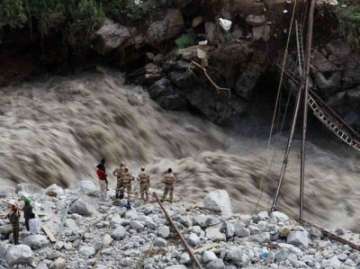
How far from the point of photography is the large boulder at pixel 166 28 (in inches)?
963

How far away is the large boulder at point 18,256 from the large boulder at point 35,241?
447 mm

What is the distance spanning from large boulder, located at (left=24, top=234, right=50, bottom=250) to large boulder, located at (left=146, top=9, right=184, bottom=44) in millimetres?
13330

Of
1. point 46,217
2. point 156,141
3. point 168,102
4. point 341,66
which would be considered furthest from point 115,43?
point 46,217

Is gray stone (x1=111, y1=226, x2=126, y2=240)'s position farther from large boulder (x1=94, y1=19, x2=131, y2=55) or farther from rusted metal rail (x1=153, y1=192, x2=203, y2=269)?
large boulder (x1=94, y1=19, x2=131, y2=55)

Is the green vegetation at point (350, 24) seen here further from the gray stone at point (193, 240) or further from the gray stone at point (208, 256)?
the gray stone at point (208, 256)

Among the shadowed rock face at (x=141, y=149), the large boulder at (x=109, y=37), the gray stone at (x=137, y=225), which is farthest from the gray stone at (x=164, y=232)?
the large boulder at (x=109, y=37)

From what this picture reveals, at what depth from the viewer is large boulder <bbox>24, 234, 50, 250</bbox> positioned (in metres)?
12.4

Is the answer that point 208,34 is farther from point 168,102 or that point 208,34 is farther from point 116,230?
point 116,230

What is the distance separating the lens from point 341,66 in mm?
23047

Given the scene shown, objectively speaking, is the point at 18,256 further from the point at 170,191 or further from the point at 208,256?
the point at 170,191

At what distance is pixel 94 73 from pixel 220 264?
43.4ft

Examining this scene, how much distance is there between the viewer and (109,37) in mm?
24125

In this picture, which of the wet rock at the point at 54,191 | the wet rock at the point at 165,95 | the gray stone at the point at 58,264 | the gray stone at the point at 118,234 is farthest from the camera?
the wet rock at the point at 165,95

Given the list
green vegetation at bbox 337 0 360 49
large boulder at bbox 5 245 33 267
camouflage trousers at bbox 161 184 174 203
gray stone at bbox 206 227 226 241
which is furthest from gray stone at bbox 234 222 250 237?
green vegetation at bbox 337 0 360 49
